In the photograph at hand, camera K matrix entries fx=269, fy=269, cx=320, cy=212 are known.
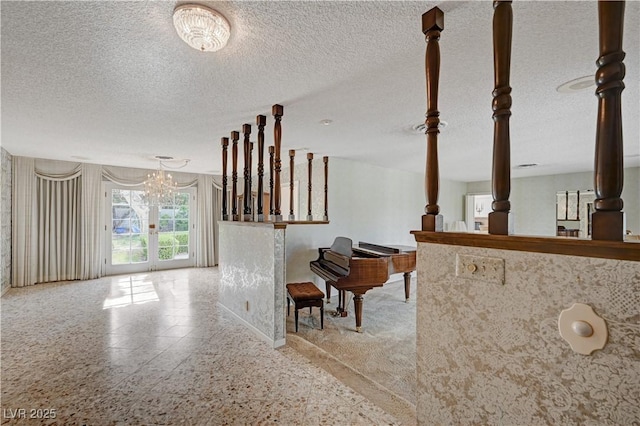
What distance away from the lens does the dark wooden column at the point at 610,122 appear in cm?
80

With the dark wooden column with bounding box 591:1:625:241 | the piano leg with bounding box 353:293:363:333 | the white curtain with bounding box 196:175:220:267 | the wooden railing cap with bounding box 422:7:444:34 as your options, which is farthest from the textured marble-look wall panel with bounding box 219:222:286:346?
the white curtain with bounding box 196:175:220:267

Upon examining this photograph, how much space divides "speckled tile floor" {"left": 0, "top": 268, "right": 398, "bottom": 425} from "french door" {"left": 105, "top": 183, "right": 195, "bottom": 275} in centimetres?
227

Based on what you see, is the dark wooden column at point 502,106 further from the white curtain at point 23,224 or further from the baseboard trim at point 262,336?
the white curtain at point 23,224

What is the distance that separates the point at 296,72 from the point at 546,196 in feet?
24.6

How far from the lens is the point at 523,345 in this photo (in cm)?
102

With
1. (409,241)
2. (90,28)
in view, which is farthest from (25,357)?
(409,241)

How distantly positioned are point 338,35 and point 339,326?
314 centimetres

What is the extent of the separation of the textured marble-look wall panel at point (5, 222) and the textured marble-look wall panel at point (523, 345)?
658cm

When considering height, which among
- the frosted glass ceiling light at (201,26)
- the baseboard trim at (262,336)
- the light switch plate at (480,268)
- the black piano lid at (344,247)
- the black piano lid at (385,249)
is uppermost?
the frosted glass ceiling light at (201,26)

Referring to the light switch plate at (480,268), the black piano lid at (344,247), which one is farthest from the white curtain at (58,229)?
the light switch plate at (480,268)

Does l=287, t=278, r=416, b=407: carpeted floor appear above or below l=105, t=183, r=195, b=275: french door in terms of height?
below

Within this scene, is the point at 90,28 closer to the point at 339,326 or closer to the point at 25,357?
the point at 25,357

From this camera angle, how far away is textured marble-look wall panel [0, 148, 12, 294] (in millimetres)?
4480

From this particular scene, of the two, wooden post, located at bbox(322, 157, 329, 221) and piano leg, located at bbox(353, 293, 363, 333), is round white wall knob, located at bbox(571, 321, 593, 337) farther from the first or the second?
A: wooden post, located at bbox(322, 157, 329, 221)
